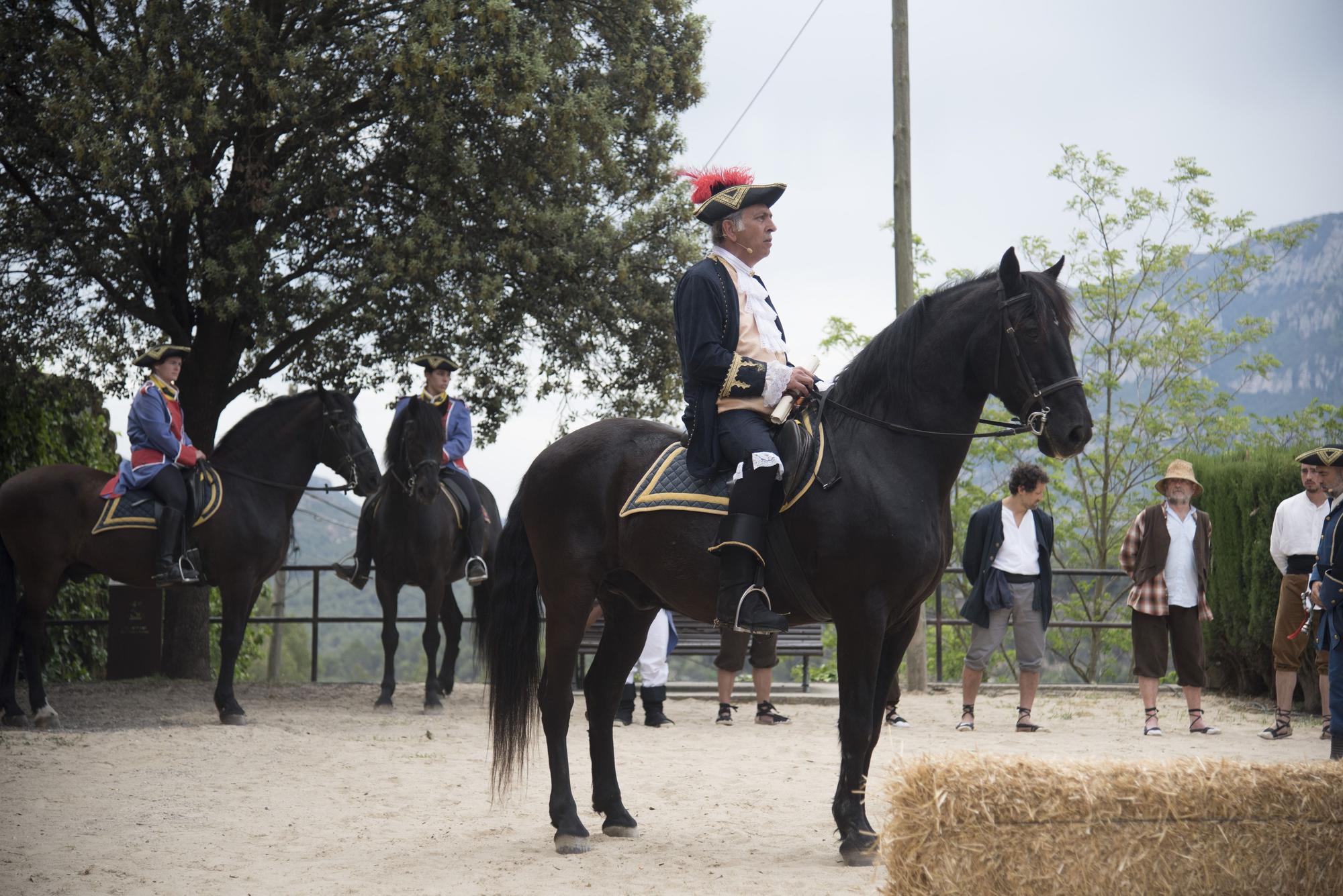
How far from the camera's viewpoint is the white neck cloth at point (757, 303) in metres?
5.32

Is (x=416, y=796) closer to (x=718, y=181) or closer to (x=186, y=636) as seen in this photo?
(x=718, y=181)

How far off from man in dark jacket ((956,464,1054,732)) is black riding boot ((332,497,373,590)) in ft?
19.0

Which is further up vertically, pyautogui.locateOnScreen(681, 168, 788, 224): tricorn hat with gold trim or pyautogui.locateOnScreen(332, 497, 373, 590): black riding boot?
pyautogui.locateOnScreen(681, 168, 788, 224): tricorn hat with gold trim

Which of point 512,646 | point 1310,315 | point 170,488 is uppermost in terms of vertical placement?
point 1310,315

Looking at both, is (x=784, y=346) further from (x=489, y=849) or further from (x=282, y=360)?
(x=282, y=360)

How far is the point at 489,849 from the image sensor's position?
5.38m

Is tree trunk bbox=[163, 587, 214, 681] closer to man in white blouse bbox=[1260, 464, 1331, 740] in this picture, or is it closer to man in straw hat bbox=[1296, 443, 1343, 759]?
man in white blouse bbox=[1260, 464, 1331, 740]

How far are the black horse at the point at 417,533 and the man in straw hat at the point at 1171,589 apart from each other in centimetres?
589

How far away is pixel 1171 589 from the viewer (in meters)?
9.96

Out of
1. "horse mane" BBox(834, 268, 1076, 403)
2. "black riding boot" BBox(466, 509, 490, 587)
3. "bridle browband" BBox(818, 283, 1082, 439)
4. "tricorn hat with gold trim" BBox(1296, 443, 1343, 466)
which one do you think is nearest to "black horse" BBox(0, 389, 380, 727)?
"black riding boot" BBox(466, 509, 490, 587)

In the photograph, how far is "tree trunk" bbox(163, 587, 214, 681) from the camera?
13758 mm

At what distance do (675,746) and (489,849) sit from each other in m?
3.73

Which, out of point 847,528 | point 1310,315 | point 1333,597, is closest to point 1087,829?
point 847,528

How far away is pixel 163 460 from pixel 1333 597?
882 centimetres
